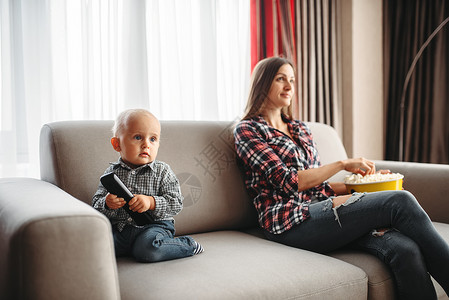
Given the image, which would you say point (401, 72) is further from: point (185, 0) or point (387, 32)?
point (185, 0)

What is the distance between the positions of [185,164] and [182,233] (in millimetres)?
286

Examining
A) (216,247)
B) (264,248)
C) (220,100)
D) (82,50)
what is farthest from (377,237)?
(82,50)

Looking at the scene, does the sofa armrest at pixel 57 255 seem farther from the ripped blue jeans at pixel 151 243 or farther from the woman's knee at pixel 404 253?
the woman's knee at pixel 404 253

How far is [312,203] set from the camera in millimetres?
1823

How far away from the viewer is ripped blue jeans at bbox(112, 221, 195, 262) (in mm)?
1377

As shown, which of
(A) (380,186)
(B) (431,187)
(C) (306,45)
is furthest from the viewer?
(C) (306,45)

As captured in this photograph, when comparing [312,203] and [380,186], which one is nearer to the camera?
[380,186]

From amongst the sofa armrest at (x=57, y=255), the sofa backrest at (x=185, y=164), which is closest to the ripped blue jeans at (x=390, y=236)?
the sofa backrest at (x=185, y=164)

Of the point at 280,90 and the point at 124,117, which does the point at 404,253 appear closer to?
the point at 280,90

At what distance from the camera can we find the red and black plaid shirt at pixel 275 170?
1.72m

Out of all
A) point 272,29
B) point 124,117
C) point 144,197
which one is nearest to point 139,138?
point 124,117

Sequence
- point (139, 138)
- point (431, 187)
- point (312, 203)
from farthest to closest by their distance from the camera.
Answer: point (431, 187) → point (312, 203) → point (139, 138)

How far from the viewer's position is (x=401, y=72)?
3584mm

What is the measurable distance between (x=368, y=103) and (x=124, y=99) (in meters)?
2.00
